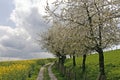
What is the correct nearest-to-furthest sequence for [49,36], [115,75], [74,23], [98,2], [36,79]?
1. [98,2]
2. [74,23]
3. [115,75]
4. [36,79]
5. [49,36]

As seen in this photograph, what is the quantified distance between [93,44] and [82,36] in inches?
54.1

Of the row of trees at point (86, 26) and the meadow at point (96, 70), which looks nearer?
the row of trees at point (86, 26)

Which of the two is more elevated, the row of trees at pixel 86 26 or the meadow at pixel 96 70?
the row of trees at pixel 86 26

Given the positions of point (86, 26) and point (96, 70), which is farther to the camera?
point (96, 70)

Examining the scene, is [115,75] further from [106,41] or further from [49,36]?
[49,36]

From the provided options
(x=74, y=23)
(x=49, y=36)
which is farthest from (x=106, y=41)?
(x=49, y=36)

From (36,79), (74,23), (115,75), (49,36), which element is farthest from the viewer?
(49,36)

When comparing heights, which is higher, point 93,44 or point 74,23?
point 74,23

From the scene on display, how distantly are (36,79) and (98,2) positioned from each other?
29.9 meters

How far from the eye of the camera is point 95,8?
3020 centimetres

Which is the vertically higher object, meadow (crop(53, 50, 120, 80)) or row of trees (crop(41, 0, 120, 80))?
row of trees (crop(41, 0, 120, 80))

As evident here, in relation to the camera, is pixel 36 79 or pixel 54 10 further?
pixel 36 79

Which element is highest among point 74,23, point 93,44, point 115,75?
point 74,23

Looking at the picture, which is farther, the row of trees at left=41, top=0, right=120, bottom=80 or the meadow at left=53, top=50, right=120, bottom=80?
the meadow at left=53, top=50, right=120, bottom=80
